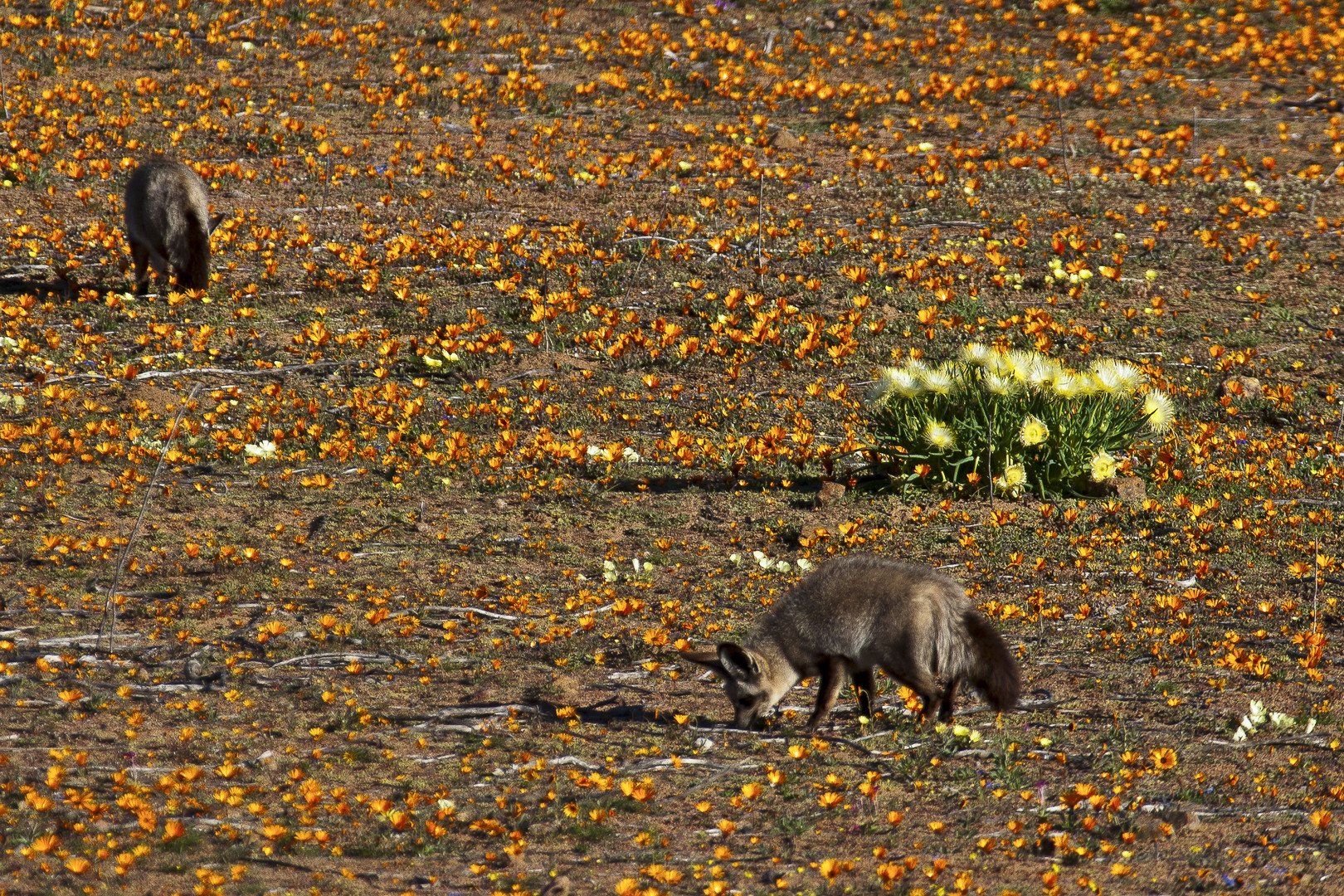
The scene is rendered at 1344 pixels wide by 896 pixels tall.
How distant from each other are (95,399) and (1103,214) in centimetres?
1024

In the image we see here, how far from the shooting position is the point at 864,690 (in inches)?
236

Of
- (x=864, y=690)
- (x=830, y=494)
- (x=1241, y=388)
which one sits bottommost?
(x=864, y=690)

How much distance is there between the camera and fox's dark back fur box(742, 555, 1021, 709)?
551cm

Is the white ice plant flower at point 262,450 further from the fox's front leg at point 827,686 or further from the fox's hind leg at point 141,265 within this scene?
the fox's front leg at point 827,686

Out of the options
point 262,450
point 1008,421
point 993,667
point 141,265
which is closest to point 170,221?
point 141,265

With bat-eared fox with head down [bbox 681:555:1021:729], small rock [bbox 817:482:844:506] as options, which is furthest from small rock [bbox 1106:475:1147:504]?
bat-eared fox with head down [bbox 681:555:1021:729]

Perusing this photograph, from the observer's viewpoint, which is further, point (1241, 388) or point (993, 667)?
point (1241, 388)

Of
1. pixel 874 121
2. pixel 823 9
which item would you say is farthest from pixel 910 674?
pixel 823 9

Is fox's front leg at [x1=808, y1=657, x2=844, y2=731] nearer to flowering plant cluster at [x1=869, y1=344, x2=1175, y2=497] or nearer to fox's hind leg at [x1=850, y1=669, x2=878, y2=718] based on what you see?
fox's hind leg at [x1=850, y1=669, x2=878, y2=718]

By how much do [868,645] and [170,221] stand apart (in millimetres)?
8325

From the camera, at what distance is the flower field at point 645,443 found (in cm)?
487

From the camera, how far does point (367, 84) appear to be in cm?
1664

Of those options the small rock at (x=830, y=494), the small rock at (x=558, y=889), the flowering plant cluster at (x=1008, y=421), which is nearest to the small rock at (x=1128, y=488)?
the flowering plant cluster at (x=1008, y=421)

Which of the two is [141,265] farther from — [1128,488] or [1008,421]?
[1128,488]
